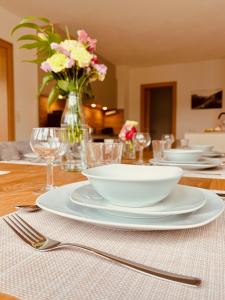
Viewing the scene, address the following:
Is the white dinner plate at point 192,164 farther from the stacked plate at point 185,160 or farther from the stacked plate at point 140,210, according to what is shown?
the stacked plate at point 140,210

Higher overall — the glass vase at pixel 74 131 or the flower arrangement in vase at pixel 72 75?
the flower arrangement in vase at pixel 72 75

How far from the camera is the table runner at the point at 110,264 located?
8.9 inches

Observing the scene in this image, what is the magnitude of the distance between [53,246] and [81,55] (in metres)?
0.75

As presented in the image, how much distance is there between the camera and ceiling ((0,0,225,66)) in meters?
3.14

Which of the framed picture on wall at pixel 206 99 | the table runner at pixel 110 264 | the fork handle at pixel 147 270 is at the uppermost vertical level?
the framed picture on wall at pixel 206 99

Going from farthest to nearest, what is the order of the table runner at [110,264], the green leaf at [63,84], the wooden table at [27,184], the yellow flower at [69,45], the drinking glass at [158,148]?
1. the drinking glass at [158,148]
2. the green leaf at [63,84]
3. the yellow flower at [69,45]
4. the wooden table at [27,184]
5. the table runner at [110,264]

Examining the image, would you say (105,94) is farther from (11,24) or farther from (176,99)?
(11,24)

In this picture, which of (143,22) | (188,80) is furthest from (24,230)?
A: (188,80)

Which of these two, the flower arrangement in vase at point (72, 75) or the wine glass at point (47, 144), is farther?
the flower arrangement in vase at point (72, 75)

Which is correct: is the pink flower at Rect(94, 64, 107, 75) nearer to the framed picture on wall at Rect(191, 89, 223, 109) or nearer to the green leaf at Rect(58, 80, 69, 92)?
the green leaf at Rect(58, 80, 69, 92)

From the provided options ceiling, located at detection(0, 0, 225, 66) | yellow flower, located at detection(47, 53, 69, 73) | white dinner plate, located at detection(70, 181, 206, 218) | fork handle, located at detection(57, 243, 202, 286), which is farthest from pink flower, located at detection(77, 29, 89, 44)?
ceiling, located at detection(0, 0, 225, 66)

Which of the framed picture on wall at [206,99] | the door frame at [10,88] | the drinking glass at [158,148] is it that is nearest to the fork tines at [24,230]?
the drinking glass at [158,148]

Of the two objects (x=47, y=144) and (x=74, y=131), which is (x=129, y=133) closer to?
(x=74, y=131)

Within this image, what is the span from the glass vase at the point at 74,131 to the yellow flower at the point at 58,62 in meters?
0.12
